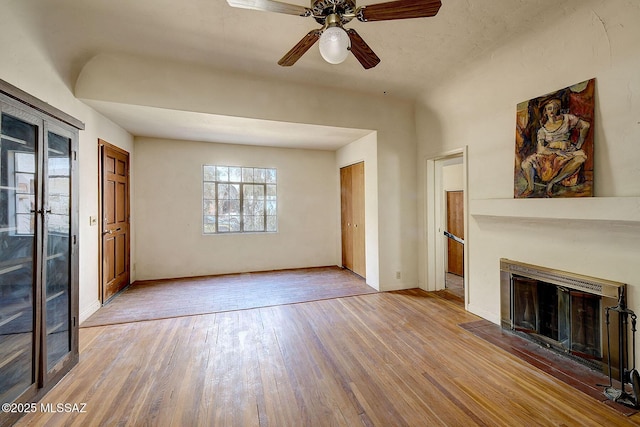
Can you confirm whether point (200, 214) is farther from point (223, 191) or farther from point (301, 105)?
point (301, 105)

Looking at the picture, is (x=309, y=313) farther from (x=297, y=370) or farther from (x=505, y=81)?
(x=505, y=81)

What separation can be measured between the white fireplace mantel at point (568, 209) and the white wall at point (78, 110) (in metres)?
4.35

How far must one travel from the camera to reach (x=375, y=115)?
13.3 feet

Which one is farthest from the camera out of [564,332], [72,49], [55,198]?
[72,49]

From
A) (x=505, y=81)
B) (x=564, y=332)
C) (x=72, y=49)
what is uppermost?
(x=72, y=49)

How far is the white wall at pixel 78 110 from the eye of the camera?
2.01 metres

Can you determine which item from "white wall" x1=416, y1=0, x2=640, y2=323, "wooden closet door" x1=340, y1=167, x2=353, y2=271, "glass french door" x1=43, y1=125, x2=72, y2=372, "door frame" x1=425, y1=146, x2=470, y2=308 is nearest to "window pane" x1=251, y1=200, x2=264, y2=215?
"wooden closet door" x1=340, y1=167, x2=353, y2=271

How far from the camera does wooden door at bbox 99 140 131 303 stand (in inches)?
142

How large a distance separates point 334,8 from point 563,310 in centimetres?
306

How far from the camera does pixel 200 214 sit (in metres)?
4.99

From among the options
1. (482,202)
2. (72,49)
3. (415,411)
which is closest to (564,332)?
(482,202)

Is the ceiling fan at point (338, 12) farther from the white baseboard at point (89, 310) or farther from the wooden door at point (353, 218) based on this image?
the white baseboard at point (89, 310)

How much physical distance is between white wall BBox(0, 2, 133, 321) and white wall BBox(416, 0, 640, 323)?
14.0ft

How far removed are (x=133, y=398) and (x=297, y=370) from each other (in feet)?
3.77
